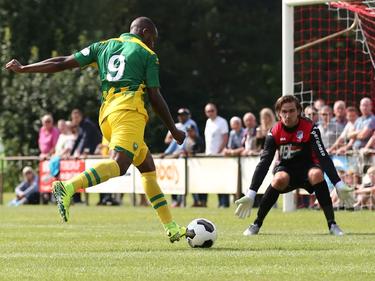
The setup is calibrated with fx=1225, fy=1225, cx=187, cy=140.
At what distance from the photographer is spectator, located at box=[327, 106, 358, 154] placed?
21625 millimetres

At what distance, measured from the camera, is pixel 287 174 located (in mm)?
13977

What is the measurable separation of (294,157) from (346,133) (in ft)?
25.9

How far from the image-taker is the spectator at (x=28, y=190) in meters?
27.7

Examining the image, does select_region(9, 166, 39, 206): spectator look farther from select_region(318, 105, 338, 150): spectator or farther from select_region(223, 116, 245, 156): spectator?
select_region(318, 105, 338, 150): spectator

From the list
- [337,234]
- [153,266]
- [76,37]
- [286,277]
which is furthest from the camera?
[76,37]

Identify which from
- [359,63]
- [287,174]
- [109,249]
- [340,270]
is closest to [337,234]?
[287,174]

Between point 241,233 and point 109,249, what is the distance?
9.74 ft

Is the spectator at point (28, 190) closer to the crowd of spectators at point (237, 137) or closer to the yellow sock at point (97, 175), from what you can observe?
the crowd of spectators at point (237, 137)

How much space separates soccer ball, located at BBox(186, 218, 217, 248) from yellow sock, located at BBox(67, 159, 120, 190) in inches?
40.9

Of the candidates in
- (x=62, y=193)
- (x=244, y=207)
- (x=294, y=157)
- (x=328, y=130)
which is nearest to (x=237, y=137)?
(x=328, y=130)

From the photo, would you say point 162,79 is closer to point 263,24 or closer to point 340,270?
point 263,24

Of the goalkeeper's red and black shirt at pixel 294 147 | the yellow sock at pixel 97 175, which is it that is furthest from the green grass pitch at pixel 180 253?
the goalkeeper's red and black shirt at pixel 294 147

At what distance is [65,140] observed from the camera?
89.4 feet

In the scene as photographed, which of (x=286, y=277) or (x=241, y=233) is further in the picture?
(x=241, y=233)
